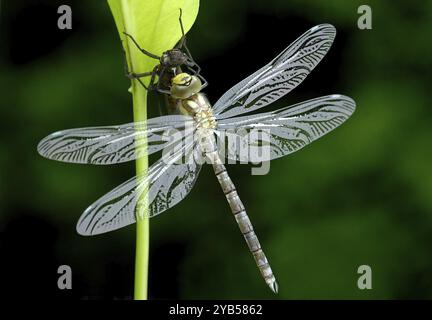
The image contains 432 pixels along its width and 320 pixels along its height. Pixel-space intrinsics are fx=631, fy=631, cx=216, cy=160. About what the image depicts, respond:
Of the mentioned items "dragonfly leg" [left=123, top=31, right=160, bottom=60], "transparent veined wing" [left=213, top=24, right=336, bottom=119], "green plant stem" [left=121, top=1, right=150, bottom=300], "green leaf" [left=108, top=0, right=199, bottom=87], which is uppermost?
"transparent veined wing" [left=213, top=24, right=336, bottom=119]

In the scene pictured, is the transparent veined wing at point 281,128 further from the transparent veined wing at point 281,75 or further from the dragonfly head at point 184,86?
the dragonfly head at point 184,86

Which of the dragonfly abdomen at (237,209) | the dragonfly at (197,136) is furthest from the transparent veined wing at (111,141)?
the dragonfly abdomen at (237,209)

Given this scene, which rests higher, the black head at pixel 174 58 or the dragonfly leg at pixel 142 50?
the black head at pixel 174 58

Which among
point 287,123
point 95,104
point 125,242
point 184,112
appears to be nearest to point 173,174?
point 184,112

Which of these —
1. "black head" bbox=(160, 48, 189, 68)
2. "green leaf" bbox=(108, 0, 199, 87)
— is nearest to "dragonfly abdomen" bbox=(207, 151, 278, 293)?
"black head" bbox=(160, 48, 189, 68)

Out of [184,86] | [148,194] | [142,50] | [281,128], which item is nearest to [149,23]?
[142,50]

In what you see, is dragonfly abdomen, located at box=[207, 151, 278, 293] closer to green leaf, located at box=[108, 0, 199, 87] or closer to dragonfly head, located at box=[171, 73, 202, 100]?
dragonfly head, located at box=[171, 73, 202, 100]

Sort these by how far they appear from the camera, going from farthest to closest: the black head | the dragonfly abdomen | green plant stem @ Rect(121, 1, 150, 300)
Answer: the dragonfly abdomen < the black head < green plant stem @ Rect(121, 1, 150, 300)
